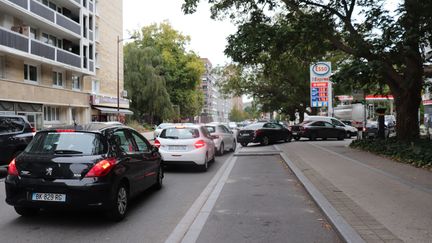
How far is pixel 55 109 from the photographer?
33094mm

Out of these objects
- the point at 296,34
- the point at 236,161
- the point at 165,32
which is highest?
the point at 165,32

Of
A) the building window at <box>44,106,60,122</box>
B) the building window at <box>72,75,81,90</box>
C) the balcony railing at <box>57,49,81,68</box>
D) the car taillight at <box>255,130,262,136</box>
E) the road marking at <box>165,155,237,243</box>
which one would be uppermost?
the balcony railing at <box>57,49,81,68</box>

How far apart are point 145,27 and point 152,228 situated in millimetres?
63724

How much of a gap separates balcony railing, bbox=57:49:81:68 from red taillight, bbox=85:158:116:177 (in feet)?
90.3

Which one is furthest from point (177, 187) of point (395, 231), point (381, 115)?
point (381, 115)

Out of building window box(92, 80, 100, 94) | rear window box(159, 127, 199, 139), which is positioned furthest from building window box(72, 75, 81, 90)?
rear window box(159, 127, 199, 139)

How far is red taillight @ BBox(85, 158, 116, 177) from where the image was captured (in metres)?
6.05

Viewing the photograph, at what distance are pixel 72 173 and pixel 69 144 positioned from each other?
594mm

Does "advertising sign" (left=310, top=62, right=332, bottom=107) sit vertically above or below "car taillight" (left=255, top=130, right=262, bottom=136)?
above

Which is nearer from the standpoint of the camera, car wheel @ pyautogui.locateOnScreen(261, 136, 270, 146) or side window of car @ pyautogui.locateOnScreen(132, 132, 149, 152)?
side window of car @ pyautogui.locateOnScreen(132, 132, 149, 152)

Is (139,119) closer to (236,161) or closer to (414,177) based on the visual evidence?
(236,161)

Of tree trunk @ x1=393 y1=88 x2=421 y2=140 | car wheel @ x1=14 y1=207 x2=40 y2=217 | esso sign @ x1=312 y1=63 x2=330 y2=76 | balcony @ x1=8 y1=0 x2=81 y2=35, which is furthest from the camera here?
esso sign @ x1=312 y1=63 x2=330 y2=76

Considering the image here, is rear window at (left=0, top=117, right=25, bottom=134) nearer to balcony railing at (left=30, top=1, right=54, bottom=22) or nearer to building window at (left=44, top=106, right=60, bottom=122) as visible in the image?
balcony railing at (left=30, top=1, right=54, bottom=22)

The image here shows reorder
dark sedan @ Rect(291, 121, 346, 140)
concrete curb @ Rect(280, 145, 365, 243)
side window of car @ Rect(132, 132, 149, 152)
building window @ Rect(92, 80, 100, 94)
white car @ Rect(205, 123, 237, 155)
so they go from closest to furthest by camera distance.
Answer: concrete curb @ Rect(280, 145, 365, 243) → side window of car @ Rect(132, 132, 149, 152) → white car @ Rect(205, 123, 237, 155) → dark sedan @ Rect(291, 121, 346, 140) → building window @ Rect(92, 80, 100, 94)
